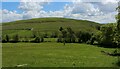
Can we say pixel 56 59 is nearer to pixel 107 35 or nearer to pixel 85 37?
pixel 107 35

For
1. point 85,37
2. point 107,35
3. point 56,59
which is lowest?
point 56,59

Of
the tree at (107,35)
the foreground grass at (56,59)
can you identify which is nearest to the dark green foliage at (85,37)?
the tree at (107,35)

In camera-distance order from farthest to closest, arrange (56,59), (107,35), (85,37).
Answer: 1. (85,37)
2. (107,35)
3. (56,59)

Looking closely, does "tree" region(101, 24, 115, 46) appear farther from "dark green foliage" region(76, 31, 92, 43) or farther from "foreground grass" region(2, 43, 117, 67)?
"dark green foliage" region(76, 31, 92, 43)

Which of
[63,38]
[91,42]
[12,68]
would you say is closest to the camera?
[12,68]

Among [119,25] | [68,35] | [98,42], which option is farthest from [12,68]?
[68,35]

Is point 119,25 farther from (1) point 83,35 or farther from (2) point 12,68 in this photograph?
(1) point 83,35

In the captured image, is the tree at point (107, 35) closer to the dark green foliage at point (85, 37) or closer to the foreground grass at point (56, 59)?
the foreground grass at point (56, 59)

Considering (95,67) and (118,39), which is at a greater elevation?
(118,39)

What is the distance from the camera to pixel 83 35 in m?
166

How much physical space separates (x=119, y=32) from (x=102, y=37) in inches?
2598

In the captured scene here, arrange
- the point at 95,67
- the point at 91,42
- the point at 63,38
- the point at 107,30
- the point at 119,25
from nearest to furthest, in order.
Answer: the point at 95,67
the point at 119,25
the point at 107,30
the point at 91,42
the point at 63,38

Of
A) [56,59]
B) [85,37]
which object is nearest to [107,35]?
[85,37]

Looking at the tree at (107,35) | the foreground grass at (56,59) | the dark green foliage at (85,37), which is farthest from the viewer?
the dark green foliage at (85,37)
